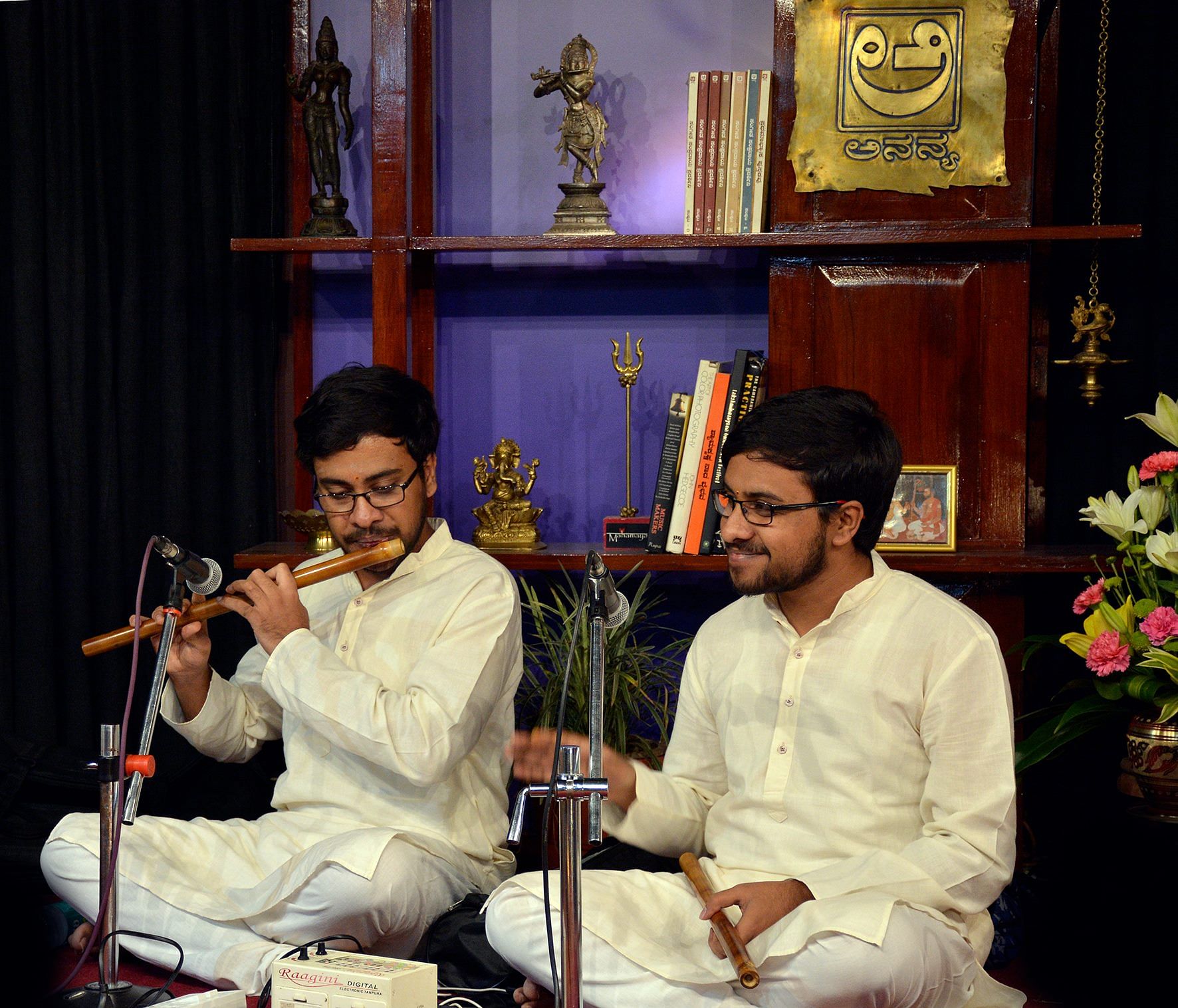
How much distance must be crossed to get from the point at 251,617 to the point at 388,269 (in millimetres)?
1017

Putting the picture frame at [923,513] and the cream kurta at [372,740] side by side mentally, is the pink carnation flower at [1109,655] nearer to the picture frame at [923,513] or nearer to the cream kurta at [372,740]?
the picture frame at [923,513]

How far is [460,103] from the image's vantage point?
349cm

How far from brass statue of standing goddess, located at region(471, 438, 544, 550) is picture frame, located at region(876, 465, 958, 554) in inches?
32.7

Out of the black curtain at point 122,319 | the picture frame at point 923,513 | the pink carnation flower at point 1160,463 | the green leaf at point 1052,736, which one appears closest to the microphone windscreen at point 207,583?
the black curtain at point 122,319

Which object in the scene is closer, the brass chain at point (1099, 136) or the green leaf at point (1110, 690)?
the green leaf at point (1110, 690)

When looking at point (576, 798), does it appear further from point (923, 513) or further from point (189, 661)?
point (923, 513)

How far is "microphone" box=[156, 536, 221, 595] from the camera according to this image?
2090 millimetres

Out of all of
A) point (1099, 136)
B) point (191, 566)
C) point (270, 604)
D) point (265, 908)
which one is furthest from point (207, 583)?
point (1099, 136)

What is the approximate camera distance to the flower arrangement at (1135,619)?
268 cm

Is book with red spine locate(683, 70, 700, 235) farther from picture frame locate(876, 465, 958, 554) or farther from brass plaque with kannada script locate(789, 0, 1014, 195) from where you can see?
picture frame locate(876, 465, 958, 554)

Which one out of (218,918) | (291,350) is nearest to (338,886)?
(218,918)

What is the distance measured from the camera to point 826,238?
3.04m

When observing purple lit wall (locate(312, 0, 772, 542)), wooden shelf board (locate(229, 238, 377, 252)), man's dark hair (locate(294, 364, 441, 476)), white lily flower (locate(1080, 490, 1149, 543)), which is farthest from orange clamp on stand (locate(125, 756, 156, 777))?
white lily flower (locate(1080, 490, 1149, 543))

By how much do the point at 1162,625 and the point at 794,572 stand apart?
0.82 metres
